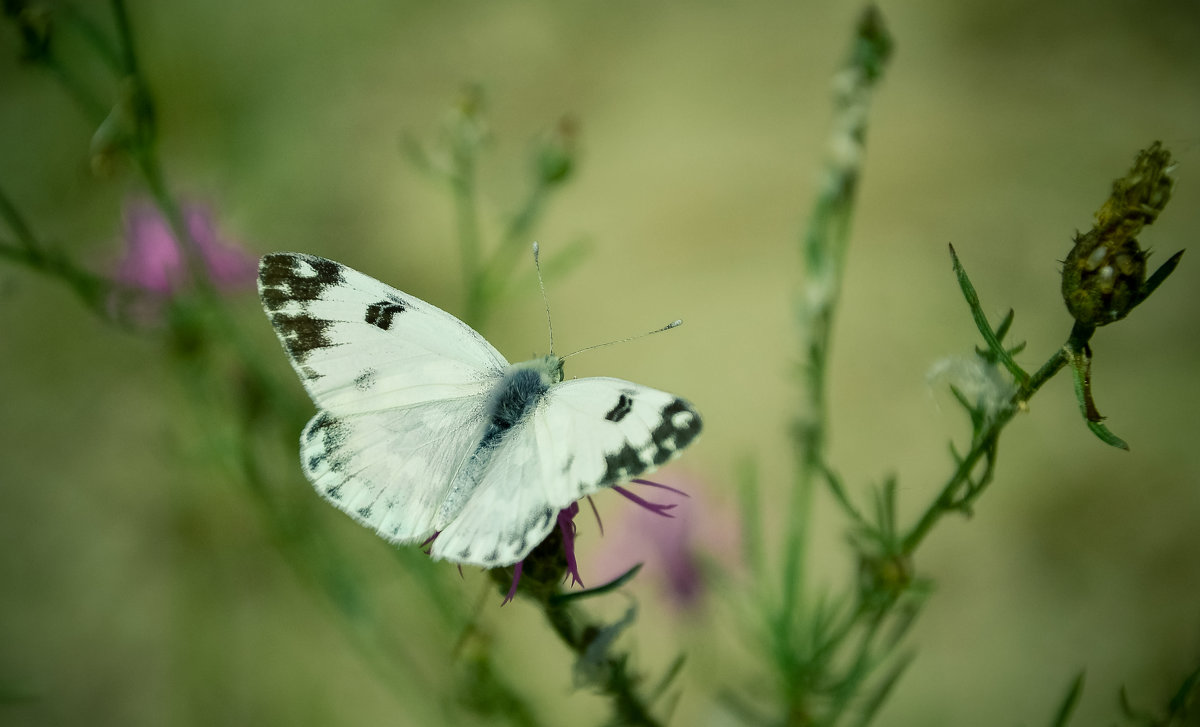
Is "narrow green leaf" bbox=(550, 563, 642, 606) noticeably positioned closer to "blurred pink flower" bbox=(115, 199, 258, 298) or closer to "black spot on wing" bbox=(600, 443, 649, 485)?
"black spot on wing" bbox=(600, 443, 649, 485)

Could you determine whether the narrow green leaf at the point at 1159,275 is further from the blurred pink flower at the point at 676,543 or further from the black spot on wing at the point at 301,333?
the blurred pink flower at the point at 676,543

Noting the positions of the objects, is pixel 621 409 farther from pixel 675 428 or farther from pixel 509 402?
pixel 509 402

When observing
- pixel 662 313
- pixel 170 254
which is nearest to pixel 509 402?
pixel 170 254

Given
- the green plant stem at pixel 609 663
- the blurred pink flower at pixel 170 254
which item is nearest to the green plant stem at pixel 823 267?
the green plant stem at pixel 609 663

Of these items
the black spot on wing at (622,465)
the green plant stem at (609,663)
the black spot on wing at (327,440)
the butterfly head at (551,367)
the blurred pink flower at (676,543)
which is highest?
the black spot on wing at (622,465)

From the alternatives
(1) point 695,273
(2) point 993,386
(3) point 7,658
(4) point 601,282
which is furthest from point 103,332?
(2) point 993,386

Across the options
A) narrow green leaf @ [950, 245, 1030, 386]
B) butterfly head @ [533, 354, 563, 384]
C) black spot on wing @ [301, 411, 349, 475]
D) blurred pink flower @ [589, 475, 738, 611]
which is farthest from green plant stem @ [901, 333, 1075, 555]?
blurred pink flower @ [589, 475, 738, 611]
